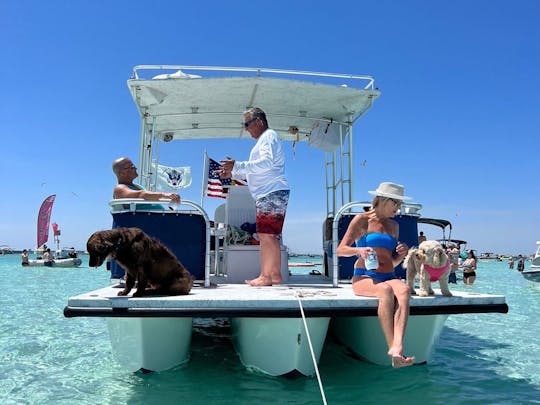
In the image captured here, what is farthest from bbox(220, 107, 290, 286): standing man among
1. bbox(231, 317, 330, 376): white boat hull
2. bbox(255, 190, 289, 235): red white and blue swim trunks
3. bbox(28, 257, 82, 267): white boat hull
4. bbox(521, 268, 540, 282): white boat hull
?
bbox(28, 257, 82, 267): white boat hull

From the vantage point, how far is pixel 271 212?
4.98 metres

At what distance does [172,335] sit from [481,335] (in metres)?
5.85

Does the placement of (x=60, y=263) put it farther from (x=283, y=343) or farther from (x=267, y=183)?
(x=283, y=343)

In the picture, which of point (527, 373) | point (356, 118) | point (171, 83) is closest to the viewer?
point (527, 373)

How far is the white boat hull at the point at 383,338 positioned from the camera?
4.40 metres

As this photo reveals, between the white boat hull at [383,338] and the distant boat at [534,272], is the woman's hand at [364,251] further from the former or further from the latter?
the distant boat at [534,272]

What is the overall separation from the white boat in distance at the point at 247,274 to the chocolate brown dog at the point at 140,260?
235 mm

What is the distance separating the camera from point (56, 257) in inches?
1752

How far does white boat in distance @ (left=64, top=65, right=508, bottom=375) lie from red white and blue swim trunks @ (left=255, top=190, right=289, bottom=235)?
564 mm

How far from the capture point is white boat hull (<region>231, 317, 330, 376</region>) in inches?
155

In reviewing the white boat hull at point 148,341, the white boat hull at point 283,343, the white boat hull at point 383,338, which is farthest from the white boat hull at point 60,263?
the white boat hull at point 283,343

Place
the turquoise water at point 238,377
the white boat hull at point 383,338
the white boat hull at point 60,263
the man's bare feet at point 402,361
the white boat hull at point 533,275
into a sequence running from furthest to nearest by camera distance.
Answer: the white boat hull at point 60,263 < the white boat hull at point 533,275 < the white boat hull at point 383,338 < the turquoise water at point 238,377 < the man's bare feet at point 402,361

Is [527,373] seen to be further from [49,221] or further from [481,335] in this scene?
[49,221]

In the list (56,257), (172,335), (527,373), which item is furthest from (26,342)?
(56,257)
